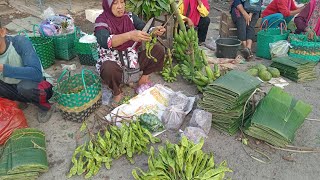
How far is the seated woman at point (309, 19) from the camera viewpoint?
5.00 m

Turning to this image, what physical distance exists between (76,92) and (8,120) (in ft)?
2.43

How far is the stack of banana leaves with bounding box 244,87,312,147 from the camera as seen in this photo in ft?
8.80

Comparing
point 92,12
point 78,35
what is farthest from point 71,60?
point 92,12

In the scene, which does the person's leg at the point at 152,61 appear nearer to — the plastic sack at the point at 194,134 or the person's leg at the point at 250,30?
the plastic sack at the point at 194,134

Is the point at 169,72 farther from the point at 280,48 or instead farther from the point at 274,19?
the point at 274,19

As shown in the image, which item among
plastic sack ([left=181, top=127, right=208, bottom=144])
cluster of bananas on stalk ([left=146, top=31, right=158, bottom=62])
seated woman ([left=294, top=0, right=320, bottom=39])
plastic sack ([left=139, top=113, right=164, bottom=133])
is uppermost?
seated woman ([left=294, top=0, right=320, bottom=39])

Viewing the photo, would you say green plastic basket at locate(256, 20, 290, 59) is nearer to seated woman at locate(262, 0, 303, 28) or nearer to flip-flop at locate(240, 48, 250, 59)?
seated woman at locate(262, 0, 303, 28)

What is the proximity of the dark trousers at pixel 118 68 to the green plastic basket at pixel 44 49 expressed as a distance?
4.97ft

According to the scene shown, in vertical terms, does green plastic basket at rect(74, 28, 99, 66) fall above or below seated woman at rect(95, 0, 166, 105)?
below

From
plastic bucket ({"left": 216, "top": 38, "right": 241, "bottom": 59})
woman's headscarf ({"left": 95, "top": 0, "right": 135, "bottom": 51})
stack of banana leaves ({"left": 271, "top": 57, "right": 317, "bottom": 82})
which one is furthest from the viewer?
plastic bucket ({"left": 216, "top": 38, "right": 241, "bottom": 59})

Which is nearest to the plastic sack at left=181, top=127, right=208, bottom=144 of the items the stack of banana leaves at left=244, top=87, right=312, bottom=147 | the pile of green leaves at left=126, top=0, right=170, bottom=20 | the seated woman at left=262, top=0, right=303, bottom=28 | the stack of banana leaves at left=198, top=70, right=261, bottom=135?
the stack of banana leaves at left=198, top=70, right=261, bottom=135

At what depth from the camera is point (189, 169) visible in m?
2.28

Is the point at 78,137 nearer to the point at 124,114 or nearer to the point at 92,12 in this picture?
the point at 124,114

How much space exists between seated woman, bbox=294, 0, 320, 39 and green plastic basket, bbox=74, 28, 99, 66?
353 centimetres
